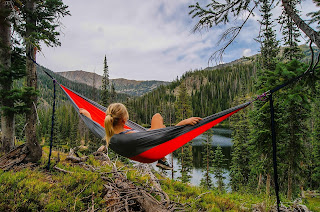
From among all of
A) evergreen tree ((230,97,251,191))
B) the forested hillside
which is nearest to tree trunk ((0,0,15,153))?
evergreen tree ((230,97,251,191))

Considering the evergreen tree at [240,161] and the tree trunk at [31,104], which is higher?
the tree trunk at [31,104]

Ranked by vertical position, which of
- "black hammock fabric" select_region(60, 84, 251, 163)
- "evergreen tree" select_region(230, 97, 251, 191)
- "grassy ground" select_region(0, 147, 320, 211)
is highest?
"black hammock fabric" select_region(60, 84, 251, 163)

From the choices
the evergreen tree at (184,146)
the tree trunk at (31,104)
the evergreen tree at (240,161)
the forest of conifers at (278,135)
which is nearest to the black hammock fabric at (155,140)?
the forest of conifers at (278,135)

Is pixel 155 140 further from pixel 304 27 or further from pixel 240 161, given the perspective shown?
pixel 240 161

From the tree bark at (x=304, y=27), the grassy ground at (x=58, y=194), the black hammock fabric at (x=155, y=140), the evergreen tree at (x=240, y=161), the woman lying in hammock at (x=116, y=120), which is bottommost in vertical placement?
the evergreen tree at (x=240, y=161)

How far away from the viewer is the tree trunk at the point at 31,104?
11.3ft

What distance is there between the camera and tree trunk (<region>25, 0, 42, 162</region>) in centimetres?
343

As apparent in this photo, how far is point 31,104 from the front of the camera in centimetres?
362

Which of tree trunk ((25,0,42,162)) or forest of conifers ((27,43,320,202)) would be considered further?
tree trunk ((25,0,42,162))

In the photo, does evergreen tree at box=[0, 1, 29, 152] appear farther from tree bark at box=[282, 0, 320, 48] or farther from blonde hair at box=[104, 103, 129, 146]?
tree bark at box=[282, 0, 320, 48]

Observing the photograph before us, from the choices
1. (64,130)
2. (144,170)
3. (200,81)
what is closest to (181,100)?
(144,170)

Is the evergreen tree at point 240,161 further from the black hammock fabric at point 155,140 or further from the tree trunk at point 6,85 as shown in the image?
the tree trunk at point 6,85

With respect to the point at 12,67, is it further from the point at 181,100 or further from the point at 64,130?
the point at 64,130

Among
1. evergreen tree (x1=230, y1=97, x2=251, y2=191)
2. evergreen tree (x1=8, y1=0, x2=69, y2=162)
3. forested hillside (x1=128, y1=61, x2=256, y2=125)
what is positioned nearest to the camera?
evergreen tree (x1=8, y1=0, x2=69, y2=162)
